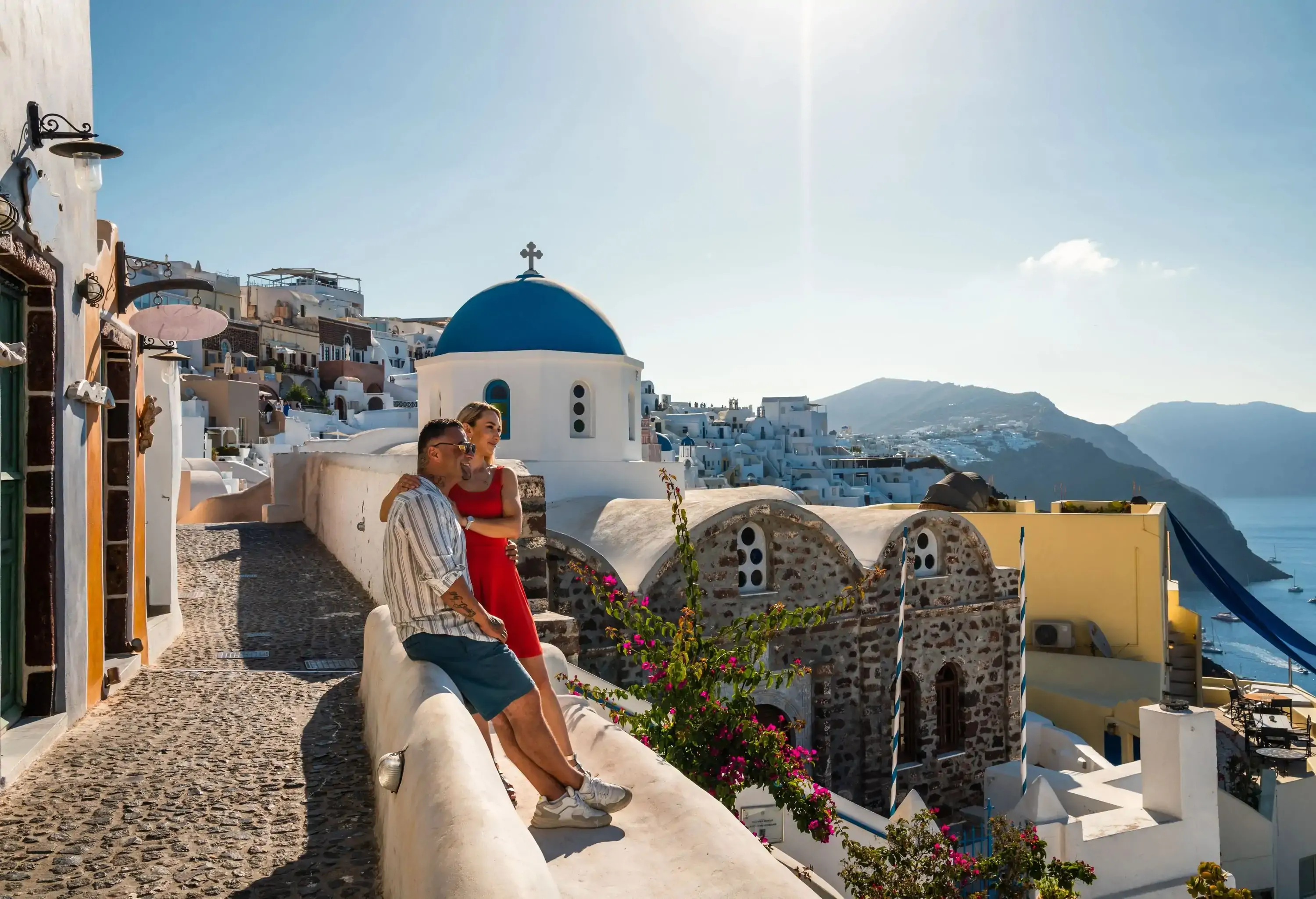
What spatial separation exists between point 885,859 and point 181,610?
6043 mm

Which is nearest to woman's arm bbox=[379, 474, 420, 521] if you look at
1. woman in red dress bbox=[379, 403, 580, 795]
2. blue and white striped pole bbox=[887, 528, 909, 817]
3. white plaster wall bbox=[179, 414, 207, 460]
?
woman in red dress bbox=[379, 403, 580, 795]

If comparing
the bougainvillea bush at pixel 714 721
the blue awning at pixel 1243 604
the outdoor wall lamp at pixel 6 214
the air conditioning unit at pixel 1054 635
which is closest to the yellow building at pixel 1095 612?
the air conditioning unit at pixel 1054 635

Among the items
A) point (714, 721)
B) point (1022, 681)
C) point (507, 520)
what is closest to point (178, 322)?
point (507, 520)

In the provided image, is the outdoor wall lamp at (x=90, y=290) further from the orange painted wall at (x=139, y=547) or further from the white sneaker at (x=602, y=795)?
the white sneaker at (x=602, y=795)

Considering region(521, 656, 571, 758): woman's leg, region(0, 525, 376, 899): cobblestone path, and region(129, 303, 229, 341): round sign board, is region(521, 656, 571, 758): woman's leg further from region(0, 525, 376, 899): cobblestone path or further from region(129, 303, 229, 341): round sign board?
region(129, 303, 229, 341): round sign board

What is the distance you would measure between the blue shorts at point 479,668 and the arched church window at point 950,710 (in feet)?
33.7

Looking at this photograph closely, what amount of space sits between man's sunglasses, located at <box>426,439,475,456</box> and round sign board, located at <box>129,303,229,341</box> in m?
3.68

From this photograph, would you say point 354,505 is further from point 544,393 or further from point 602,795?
point 602,795

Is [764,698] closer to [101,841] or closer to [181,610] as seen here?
[181,610]

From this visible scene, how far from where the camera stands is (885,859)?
6570mm

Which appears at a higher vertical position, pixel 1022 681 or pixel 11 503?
pixel 11 503

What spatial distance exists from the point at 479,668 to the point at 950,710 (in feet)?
35.0

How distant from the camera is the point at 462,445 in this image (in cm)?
328

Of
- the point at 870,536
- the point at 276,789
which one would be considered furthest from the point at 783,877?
the point at 870,536
